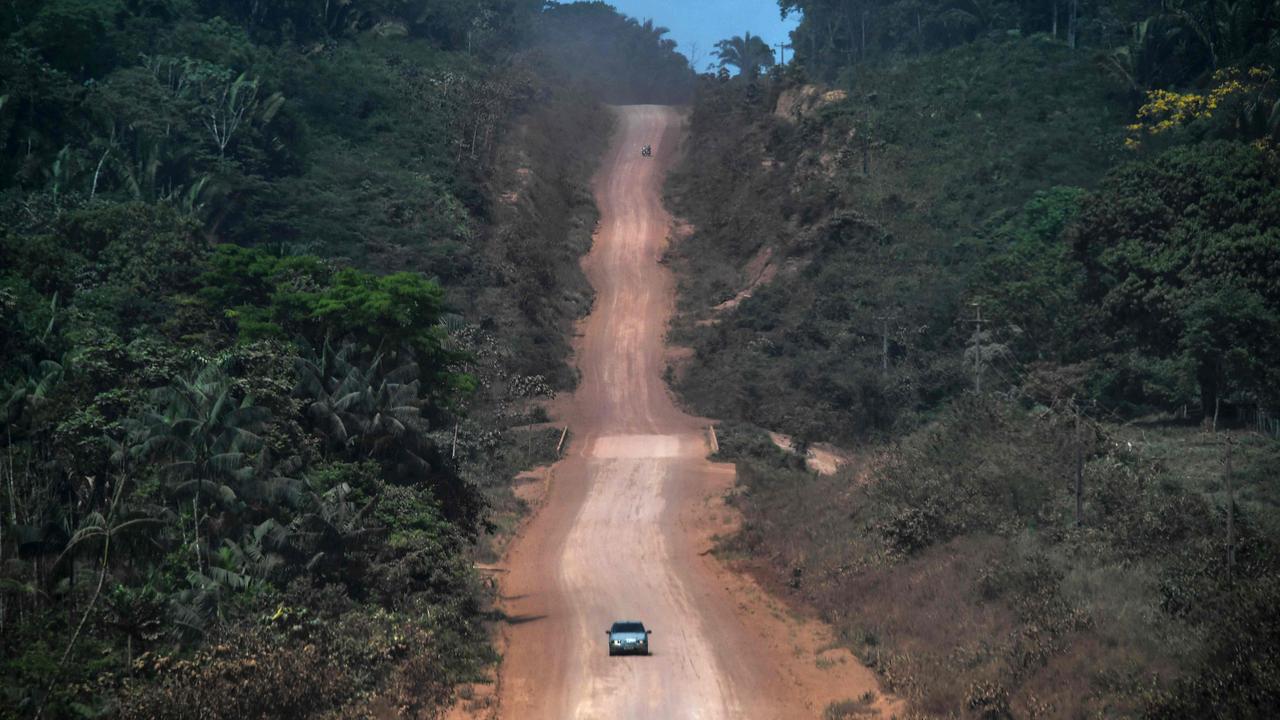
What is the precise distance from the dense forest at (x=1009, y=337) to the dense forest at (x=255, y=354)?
11.1m

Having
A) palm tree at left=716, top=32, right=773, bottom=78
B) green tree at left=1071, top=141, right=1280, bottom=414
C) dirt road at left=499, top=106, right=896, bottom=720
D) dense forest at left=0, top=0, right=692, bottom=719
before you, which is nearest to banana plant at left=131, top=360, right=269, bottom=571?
dense forest at left=0, top=0, right=692, bottom=719

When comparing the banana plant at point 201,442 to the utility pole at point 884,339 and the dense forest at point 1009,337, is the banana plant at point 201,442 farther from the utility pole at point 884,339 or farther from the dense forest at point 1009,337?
the utility pole at point 884,339

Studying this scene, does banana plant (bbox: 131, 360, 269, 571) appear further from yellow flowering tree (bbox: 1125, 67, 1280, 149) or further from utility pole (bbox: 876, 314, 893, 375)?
yellow flowering tree (bbox: 1125, 67, 1280, 149)

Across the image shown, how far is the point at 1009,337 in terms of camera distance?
59531 millimetres

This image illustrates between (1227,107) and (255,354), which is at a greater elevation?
(1227,107)

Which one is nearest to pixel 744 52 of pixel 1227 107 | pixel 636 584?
pixel 1227 107

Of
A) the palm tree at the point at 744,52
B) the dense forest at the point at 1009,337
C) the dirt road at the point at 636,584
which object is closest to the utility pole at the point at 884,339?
the dense forest at the point at 1009,337

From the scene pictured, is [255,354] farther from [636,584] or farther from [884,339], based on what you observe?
[884,339]

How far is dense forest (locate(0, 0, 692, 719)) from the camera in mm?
23422

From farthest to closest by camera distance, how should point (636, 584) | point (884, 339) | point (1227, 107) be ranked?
point (1227, 107) < point (884, 339) < point (636, 584)

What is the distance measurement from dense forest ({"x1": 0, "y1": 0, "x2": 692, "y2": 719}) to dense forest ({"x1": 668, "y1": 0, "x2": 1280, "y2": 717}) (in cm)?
1111

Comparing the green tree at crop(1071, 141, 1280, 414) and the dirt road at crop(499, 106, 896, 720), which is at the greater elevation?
the green tree at crop(1071, 141, 1280, 414)

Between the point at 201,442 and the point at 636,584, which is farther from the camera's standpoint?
the point at 636,584

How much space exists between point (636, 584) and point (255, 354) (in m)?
14.2
